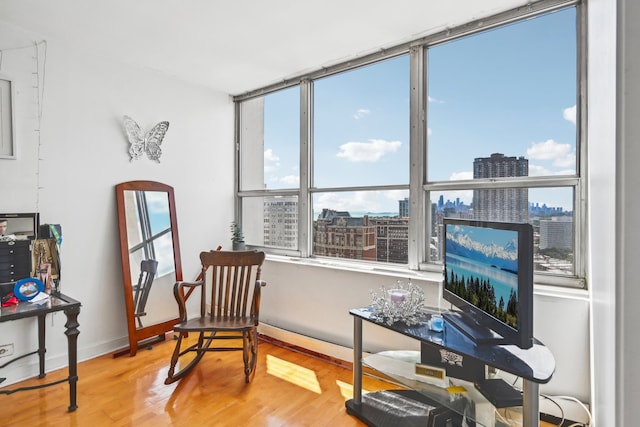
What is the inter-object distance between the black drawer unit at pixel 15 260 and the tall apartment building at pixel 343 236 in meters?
2.24

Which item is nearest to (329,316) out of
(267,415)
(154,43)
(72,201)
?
(267,415)

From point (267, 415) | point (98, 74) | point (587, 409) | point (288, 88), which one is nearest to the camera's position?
point (587, 409)

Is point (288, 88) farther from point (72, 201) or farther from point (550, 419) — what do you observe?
point (550, 419)

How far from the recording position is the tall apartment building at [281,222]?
362 cm

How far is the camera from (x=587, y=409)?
1.91 meters

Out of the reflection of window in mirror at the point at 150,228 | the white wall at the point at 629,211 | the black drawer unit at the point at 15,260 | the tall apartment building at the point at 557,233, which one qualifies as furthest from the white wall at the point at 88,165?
the white wall at the point at 629,211

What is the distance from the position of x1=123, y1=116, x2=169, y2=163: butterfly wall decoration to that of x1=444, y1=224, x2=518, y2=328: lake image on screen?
2.72m

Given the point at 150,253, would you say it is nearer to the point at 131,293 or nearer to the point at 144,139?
the point at 131,293

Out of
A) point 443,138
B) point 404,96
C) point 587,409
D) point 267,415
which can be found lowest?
point 267,415

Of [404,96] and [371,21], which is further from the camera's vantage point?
[404,96]

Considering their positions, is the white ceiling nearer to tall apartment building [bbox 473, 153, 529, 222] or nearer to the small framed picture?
tall apartment building [bbox 473, 153, 529, 222]

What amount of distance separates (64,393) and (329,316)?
1952mm

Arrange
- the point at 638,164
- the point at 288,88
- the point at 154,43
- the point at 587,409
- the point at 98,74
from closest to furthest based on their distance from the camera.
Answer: the point at 638,164 → the point at 587,409 → the point at 154,43 → the point at 98,74 → the point at 288,88

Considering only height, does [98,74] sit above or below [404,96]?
above
